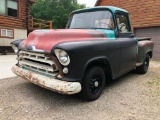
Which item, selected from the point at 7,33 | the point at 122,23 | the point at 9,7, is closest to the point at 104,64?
the point at 122,23

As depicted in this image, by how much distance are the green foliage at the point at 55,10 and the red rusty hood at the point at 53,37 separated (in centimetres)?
3679

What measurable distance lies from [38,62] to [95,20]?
1.88 metres

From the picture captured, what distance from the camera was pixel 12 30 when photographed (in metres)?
15.4

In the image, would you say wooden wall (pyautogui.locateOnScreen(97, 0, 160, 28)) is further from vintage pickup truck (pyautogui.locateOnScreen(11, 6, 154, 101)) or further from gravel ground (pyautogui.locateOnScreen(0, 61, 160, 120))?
gravel ground (pyautogui.locateOnScreen(0, 61, 160, 120))

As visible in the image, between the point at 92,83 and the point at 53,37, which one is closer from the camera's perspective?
the point at 53,37

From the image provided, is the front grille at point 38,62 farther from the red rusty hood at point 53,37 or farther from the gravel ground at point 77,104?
the gravel ground at point 77,104

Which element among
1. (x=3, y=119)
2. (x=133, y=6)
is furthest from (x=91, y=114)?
(x=133, y=6)

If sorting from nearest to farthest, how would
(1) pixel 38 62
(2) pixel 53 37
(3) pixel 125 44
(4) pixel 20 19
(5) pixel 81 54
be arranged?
1. (5) pixel 81 54
2. (2) pixel 53 37
3. (1) pixel 38 62
4. (3) pixel 125 44
5. (4) pixel 20 19

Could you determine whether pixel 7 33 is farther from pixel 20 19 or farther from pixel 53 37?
pixel 53 37

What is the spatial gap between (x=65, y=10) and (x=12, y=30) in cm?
2880

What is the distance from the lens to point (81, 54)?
11.2ft

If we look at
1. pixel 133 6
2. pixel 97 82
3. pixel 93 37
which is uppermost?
pixel 133 6

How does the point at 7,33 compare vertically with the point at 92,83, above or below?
above

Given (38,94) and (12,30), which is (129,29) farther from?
(12,30)
